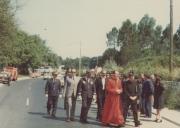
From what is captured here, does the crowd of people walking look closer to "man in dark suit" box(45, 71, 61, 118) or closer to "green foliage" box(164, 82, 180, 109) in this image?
"man in dark suit" box(45, 71, 61, 118)

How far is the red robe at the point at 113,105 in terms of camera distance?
20188 millimetres

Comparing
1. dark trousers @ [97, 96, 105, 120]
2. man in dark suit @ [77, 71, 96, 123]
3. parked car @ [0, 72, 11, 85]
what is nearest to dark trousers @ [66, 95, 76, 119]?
man in dark suit @ [77, 71, 96, 123]

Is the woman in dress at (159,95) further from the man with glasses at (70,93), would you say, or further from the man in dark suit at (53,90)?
the man in dark suit at (53,90)

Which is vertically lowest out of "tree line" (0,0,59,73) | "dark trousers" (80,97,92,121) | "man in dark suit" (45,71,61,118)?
"dark trousers" (80,97,92,121)

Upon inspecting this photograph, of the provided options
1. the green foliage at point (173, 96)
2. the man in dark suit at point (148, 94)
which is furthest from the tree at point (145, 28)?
the man in dark suit at point (148, 94)

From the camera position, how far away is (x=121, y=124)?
1988 centimetres

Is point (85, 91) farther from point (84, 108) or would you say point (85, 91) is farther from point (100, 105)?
point (100, 105)

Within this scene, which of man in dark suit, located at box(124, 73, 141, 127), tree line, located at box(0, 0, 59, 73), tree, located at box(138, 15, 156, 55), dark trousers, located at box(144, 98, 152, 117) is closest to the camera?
man in dark suit, located at box(124, 73, 141, 127)

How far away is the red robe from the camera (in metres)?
20.2

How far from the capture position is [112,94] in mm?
20500

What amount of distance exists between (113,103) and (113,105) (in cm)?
8

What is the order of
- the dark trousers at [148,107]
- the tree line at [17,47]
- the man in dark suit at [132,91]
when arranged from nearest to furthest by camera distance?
the man in dark suit at [132,91], the dark trousers at [148,107], the tree line at [17,47]

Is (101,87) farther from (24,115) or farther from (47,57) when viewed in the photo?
(47,57)

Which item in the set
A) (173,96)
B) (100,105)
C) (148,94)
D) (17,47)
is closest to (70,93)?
(100,105)
